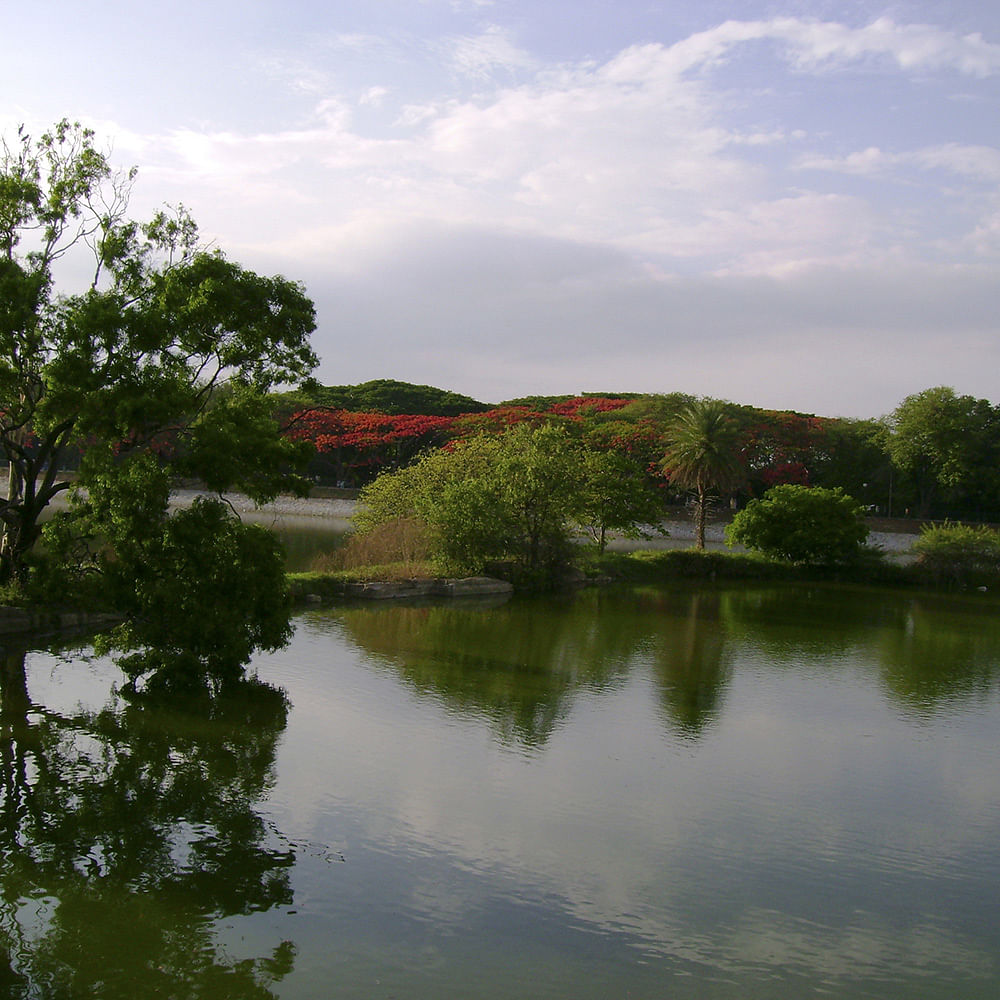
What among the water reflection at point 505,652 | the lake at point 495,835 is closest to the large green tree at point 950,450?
the water reflection at point 505,652

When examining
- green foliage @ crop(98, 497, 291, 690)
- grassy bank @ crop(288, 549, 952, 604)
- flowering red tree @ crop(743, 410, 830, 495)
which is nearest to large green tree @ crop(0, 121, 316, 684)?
green foliage @ crop(98, 497, 291, 690)

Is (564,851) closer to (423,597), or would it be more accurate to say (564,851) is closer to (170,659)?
(170,659)

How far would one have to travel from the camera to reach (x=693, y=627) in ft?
69.2

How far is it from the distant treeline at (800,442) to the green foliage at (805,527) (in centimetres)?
786

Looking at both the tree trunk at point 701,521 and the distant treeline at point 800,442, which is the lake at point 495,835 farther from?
the distant treeline at point 800,442

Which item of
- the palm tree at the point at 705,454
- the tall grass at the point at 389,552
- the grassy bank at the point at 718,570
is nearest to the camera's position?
the tall grass at the point at 389,552

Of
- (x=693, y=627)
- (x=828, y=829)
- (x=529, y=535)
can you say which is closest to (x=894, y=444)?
(x=529, y=535)

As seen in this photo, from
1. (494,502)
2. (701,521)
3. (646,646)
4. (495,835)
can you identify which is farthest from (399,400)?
(495,835)

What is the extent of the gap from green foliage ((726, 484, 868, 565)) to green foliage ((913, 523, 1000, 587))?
2.17 metres

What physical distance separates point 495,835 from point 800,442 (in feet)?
138

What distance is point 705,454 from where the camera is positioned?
34031 millimetres

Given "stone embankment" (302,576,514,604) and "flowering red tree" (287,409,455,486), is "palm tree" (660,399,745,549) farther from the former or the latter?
"flowering red tree" (287,409,455,486)

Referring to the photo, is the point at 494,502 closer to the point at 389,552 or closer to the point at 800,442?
the point at 389,552

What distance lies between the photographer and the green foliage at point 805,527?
33.0 m
